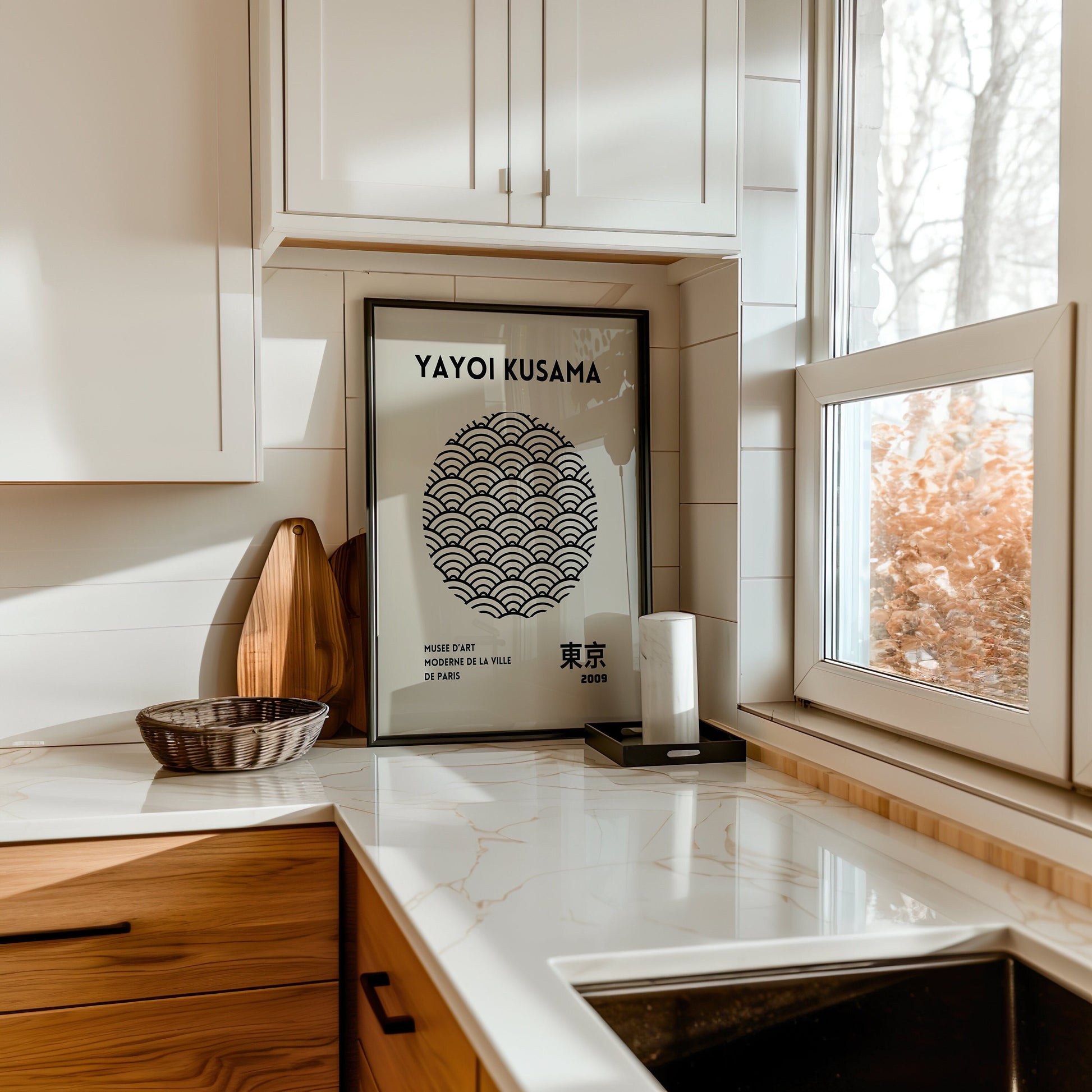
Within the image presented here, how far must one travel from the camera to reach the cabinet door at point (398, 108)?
5.31ft

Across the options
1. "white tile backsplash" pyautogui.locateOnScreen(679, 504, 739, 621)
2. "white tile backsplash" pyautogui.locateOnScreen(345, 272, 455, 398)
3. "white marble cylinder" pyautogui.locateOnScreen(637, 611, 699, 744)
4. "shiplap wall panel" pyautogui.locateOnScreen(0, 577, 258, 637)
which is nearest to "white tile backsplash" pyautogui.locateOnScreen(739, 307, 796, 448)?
"white tile backsplash" pyautogui.locateOnScreen(679, 504, 739, 621)

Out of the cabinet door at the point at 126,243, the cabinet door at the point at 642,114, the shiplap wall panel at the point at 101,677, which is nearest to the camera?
the cabinet door at the point at 126,243

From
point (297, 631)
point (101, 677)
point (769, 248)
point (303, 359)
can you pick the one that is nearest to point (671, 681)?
point (297, 631)

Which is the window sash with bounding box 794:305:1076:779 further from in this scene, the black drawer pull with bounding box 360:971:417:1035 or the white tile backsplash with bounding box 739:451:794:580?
the black drawer pull with bounding box 360:971:417:1035

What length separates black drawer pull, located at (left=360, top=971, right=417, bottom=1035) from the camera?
114 centimetres

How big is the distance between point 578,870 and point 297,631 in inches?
35.3

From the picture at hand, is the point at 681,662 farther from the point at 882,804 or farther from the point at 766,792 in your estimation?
the point at 882,804

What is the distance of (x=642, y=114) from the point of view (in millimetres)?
1738

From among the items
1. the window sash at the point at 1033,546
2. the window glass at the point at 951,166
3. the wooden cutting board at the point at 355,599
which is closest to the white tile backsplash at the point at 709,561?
the window sash at the point at 1033,546

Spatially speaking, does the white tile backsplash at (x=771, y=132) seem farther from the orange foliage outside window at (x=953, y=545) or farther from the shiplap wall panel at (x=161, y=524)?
the shiplap wall panel at (x=161, y=524)

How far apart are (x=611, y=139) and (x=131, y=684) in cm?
128

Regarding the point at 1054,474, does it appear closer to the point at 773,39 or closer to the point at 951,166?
the point at 951,166

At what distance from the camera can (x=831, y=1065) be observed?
40.6 inches

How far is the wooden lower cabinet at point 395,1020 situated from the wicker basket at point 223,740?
264mm
